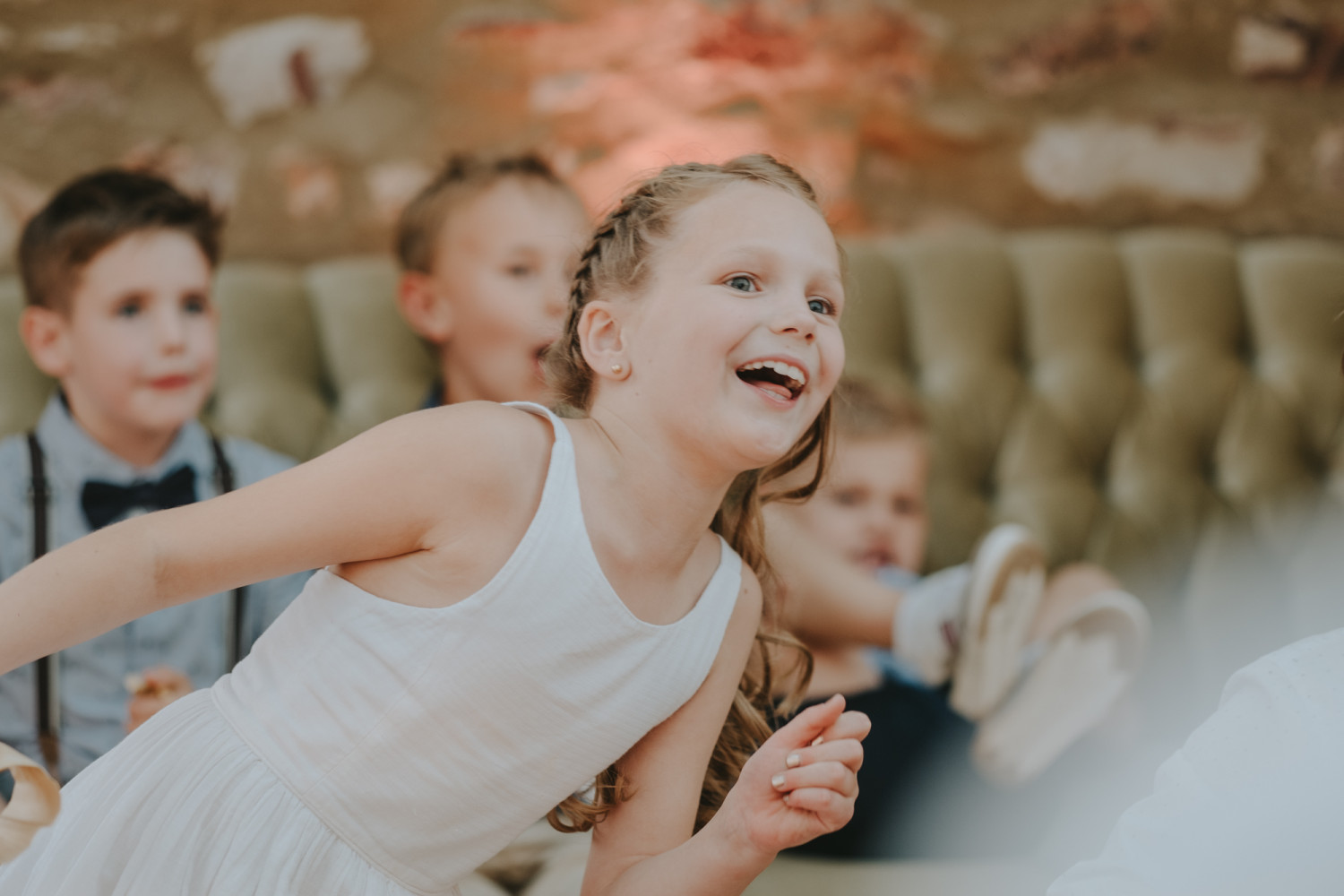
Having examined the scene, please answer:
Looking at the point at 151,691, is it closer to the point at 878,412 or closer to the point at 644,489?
the point at 644,489

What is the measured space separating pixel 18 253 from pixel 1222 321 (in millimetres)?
1887

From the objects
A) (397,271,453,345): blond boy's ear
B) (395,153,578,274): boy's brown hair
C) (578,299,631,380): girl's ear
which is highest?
(395,153,578,274): boy's brown hair

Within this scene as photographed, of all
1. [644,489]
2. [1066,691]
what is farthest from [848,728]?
[1066,691]

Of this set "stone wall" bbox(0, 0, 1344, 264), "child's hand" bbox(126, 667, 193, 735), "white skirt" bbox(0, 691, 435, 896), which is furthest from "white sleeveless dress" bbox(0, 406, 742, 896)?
"stone wall" bbox(0, 0, 1344, 264)

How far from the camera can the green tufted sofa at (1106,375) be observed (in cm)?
185

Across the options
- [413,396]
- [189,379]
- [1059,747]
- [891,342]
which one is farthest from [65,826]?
[891,342]

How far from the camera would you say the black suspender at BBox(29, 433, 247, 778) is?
1370mm

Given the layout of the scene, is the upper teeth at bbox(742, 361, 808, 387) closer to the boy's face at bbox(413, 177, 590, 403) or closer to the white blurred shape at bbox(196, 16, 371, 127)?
the boy's face at bbox(413, 177, 590, 403)

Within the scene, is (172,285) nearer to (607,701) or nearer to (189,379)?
(189,379)

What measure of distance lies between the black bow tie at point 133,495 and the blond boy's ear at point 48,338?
191 millimetres

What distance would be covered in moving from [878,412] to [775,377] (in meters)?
0.88

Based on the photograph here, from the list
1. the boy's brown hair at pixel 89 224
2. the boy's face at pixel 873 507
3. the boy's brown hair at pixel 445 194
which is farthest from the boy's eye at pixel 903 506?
the boy's brown hair at pixel 89 224

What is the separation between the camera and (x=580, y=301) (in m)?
1.04

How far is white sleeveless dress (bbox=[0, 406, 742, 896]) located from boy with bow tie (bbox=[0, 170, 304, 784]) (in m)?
0.52
